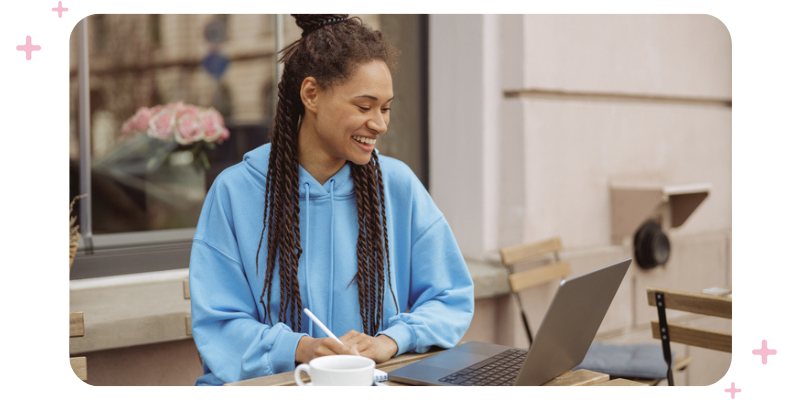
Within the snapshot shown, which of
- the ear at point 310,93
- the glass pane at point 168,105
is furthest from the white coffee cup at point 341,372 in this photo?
the glass pane at point 168,105

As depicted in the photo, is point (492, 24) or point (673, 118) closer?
point (492, 24)

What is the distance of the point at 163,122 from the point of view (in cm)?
317

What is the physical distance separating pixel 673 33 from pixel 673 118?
18.9 inches

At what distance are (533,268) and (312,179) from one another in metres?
2.01

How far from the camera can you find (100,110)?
3.23 m

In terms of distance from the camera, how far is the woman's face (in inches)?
68.1

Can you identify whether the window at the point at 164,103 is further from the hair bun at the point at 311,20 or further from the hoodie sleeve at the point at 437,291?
the hoodie sleeve at the point at 437,291

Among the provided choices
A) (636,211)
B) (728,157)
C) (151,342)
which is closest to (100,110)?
(151,342)

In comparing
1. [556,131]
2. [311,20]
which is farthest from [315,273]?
[556,131]

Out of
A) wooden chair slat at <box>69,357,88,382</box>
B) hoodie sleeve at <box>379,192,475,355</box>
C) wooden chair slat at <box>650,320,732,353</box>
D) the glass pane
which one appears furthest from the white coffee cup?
the glass pane

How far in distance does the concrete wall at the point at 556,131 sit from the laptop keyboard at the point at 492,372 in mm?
1926

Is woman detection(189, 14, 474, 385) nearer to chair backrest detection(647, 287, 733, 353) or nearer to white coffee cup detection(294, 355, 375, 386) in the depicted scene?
white coffee cup detection(294, 355, 375, 386)
